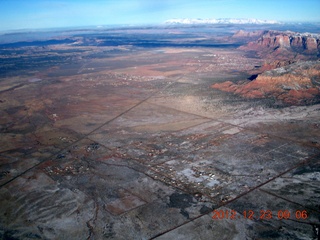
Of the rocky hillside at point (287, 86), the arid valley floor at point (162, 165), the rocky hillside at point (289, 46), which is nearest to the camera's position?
the arid valley floor at point (162, 165)

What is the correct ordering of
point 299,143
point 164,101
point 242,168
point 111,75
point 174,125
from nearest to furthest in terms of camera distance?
point 242,168 < point 299,143 < point 174,125 < point 164,101 < point 111,75

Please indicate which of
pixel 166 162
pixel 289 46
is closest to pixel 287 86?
pixel 166 162

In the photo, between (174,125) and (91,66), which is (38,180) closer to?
(174,125)

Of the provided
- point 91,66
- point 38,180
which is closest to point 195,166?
point 38,180

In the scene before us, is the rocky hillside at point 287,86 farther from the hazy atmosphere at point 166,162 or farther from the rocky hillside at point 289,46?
the rocky hillside at point 289,46

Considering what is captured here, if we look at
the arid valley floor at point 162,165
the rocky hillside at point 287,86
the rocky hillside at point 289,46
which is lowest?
the arid valley floor at point 162,165

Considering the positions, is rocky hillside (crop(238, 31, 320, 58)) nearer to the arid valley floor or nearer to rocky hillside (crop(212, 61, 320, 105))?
rocky hillside (crop(212, 61, 320, 105))

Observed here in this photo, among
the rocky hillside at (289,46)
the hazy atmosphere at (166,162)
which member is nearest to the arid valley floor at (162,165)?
the hazy atmosphere at (166,162)

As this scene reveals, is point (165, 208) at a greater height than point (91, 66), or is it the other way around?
point (91, 66)
